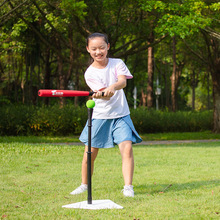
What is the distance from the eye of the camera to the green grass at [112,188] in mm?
3691

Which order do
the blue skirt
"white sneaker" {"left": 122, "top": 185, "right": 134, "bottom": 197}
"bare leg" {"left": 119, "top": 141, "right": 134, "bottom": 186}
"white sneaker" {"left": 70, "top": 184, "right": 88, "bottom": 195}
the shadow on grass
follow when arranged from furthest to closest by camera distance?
the shadow on grass < "white sneaker" {"left": 70, "top": 184, "right": 88, "bottom": 195} < the blue skirt < "bare leg" {"left": 119, "top": 141, "right": 134, "bottom": 186} < "white sneaker" {"left": 122, "top": 185, "right": 134, "bottom": 197}

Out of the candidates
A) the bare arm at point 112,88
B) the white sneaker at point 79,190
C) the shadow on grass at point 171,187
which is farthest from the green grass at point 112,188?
the bare arm at point 112,88

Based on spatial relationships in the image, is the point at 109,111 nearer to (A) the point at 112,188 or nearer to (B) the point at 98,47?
(B) the point at 98,47

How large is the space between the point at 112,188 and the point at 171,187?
780 mm

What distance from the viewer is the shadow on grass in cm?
489

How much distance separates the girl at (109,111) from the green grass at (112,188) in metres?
0.40

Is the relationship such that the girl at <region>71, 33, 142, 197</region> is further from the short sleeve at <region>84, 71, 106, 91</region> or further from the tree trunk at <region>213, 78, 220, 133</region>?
the tree trunk at <region>213, 78, 220, 133</region>

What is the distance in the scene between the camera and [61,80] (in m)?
21.4

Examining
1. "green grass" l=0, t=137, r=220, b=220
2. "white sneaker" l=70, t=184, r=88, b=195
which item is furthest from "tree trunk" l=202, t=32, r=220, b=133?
"white sneaker" l=70, t=184, r=88, b=195

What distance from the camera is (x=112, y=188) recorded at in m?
5.08

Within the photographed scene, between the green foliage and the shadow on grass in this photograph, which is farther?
the green foliage

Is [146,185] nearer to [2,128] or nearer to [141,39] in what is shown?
[2,128]

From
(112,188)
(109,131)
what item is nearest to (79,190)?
(112,188)

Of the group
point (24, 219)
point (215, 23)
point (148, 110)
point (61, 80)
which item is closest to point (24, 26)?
point (61, 80)
